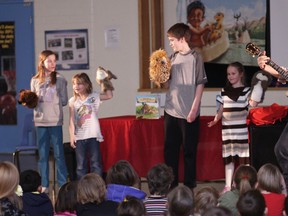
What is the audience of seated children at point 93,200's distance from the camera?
241 inches

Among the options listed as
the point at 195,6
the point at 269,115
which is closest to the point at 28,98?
the point at 269,115

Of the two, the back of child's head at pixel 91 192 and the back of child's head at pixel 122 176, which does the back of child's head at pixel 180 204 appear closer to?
the back of child's head at pixel 91 192

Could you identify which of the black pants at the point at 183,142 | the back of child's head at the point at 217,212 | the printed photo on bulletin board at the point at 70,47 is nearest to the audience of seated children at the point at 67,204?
the back of child's head at the point at 217,212

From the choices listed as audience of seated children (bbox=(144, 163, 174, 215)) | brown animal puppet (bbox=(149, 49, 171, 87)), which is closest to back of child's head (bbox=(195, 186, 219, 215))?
audience of seated children (bbox=(144, 163, 174, 215))

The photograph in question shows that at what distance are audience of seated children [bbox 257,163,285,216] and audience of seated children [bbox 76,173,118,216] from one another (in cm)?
114

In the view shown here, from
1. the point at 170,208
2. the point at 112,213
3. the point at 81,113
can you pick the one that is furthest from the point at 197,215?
the point at 81,113

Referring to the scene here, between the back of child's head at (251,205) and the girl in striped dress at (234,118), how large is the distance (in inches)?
133

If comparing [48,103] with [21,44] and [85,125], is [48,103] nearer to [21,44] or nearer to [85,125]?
[85,125]

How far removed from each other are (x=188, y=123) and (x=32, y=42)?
13.3ft

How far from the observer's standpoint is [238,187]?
652 centimetres

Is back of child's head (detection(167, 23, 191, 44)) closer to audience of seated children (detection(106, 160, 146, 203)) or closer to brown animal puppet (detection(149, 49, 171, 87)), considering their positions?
brown animal puppet (detection(149, 49, 171, 87))

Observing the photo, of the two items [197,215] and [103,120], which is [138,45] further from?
[197,215]

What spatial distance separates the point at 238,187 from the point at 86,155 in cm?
316

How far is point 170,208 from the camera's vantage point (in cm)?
564
